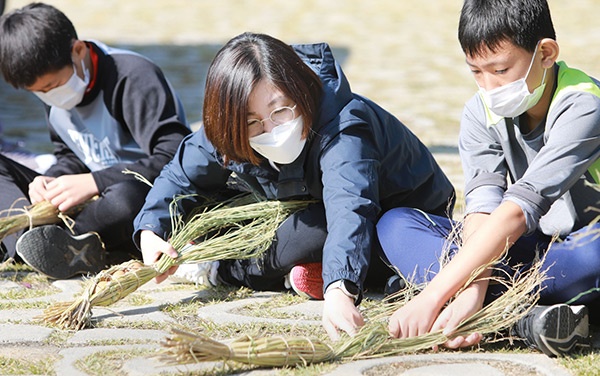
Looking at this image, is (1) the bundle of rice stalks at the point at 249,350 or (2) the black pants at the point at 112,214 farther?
(2) the black pants at the point at 112,214

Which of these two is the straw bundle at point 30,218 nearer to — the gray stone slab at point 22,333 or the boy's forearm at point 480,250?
the gray stone slab at point 22,333

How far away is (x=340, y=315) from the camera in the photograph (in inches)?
92.3

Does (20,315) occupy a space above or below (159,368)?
below

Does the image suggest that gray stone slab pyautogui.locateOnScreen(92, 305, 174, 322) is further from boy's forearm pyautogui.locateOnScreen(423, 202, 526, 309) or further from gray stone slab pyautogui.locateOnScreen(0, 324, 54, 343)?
boy's forearm pyautogui.locateOnScreen(423, 202, 526, 309)

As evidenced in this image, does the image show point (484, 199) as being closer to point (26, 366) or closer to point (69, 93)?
point (26, 366)

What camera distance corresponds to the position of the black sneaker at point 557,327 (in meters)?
2.24

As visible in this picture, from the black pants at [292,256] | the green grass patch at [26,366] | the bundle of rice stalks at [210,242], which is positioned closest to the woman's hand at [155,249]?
the bundle of rice stalks at [210,242]

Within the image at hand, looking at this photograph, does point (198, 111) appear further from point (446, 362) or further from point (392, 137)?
point (446, 362)

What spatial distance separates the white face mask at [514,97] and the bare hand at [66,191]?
5.03ft

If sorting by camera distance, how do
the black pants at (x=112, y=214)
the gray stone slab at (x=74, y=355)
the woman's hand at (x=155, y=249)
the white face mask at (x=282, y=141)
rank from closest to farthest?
the gray stone slab at (x=74, y=355), the white face mask at (x=282, y=141), the woman's hand at (x=155, y=249), the black pants at (x=112, y=214)

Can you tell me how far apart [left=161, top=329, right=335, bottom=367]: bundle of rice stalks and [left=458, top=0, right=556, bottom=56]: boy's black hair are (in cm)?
89

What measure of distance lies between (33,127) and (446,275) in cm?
444

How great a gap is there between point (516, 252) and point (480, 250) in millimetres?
305

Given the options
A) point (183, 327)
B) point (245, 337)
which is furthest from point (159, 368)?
point (245, 337)
